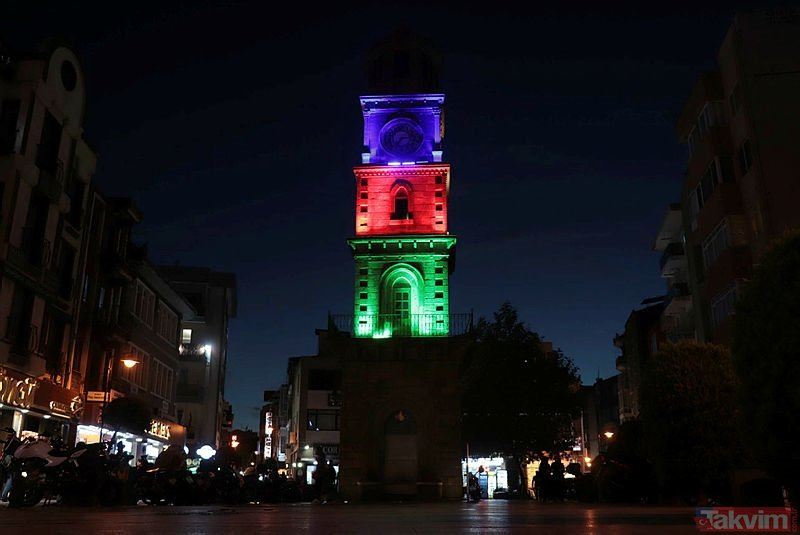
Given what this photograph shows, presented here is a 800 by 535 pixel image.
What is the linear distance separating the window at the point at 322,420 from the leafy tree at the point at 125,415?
3863 cm

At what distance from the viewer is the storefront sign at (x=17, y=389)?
76.8 feet

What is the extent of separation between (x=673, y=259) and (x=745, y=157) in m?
17.7

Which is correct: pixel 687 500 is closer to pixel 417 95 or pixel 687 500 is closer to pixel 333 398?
pixel 417 95

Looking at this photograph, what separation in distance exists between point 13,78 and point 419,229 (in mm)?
20378

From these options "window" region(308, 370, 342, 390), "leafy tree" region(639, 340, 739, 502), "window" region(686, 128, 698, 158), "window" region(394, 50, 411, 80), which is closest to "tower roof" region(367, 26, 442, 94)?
"window" region(394, 50, 411, 80)

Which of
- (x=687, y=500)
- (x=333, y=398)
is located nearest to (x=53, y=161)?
(x=687, y=500)

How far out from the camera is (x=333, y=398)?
6538 centimetres

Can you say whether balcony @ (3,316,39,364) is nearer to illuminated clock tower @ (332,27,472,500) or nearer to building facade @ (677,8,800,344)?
illuminated clock tower @ (332,27,472,500)

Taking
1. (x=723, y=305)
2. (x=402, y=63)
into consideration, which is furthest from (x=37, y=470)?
(x=402, y=63)

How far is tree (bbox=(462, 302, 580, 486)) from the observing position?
1718 inches

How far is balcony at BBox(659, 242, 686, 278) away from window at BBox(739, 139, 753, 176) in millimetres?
16241

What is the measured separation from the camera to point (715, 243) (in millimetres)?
31078

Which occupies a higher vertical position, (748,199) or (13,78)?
(13,78)

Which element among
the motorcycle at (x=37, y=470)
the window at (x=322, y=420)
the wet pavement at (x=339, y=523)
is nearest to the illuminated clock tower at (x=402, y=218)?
the motorcycle at (x=37, y=470)
